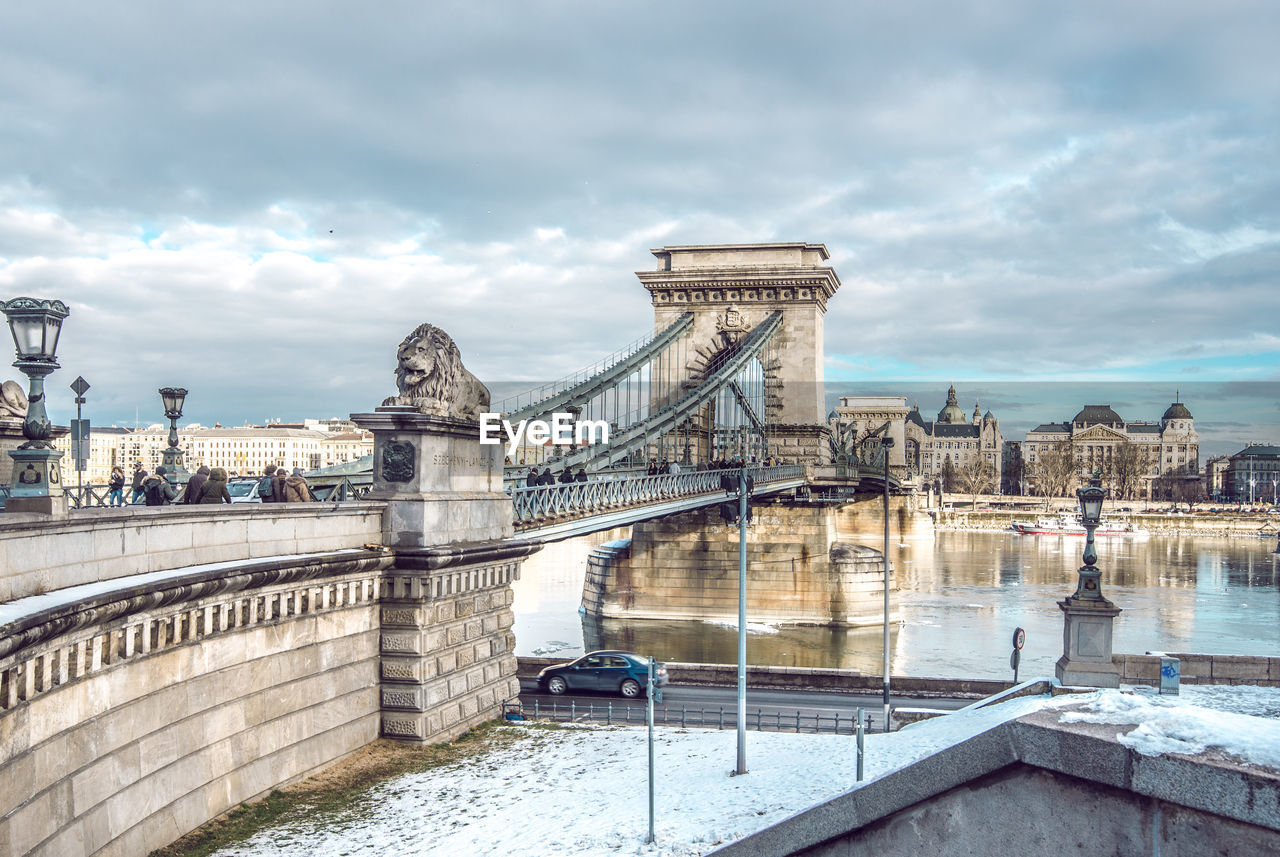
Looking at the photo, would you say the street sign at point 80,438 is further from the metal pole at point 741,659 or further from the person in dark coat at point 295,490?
the metal pole at point 741,659

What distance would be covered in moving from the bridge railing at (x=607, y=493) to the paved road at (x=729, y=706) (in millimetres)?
4062

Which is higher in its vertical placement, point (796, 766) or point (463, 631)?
point (463, 631)

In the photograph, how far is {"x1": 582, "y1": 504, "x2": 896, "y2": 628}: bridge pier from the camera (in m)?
48.6

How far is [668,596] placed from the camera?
48.9 metres

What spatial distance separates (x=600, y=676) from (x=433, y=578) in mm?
8975

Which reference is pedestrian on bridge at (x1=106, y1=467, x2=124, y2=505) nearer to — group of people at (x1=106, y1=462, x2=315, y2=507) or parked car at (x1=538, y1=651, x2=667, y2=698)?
group of people at (x1=106, y1=462, x2=315, y2=507)

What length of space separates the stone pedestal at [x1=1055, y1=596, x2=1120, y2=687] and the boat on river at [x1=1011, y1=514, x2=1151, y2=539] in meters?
109

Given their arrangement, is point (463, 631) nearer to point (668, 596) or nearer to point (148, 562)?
point (148, 562)

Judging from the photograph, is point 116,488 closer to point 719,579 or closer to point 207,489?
point 207,489

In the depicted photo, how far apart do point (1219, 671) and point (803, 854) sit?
18936mm

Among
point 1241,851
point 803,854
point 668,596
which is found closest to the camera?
point 1241,851

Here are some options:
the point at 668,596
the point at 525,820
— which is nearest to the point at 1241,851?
the point at 525,820

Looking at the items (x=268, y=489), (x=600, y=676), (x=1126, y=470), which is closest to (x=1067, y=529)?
(x=1126, y=470)

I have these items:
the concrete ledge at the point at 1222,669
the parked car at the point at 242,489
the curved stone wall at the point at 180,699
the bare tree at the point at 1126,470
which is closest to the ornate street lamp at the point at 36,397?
the curved stone wall at the point at 180,699
